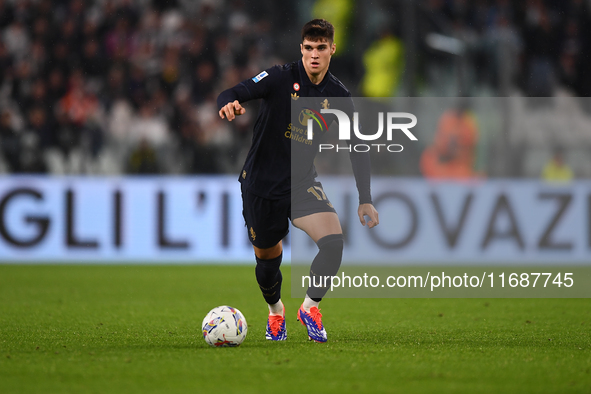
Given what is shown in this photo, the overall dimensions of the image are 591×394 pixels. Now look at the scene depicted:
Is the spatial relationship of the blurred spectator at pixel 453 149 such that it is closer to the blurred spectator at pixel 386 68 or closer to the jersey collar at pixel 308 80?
the blurred spectator at pixel 386 68

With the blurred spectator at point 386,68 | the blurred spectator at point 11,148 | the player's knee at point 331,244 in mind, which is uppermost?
the blurred spectator at point 386,68

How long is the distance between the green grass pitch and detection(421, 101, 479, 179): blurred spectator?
371 cm

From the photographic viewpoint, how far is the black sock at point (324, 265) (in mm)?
5371

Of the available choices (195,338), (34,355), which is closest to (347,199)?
(195,338)

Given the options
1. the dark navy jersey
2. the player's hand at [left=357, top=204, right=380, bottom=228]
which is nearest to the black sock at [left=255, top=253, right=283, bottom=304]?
the dark navy jersey

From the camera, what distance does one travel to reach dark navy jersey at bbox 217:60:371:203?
5352 mm

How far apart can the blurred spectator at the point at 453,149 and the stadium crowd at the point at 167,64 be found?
3.95ft

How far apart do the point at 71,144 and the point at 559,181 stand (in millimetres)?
7199

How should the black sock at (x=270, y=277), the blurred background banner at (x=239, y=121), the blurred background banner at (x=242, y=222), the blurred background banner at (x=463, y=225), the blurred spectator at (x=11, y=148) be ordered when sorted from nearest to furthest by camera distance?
the black sock at (x=270, y=277), the blurred background banner at (x=463, y=225), the blurred background banner at (x=242, y=222), the blurred background banner at (x=239, y=121), the blurred spectator at (x=11, y=148)

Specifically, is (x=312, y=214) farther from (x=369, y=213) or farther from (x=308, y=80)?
(x=308, y=80)

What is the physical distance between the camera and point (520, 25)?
14.1 meters

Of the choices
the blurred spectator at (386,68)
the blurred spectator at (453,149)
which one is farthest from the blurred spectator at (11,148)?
the blurred spectator at (453,149)

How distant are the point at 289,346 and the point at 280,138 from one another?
1.37 meters

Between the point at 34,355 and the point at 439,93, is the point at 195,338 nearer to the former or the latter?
the point at 34,355
